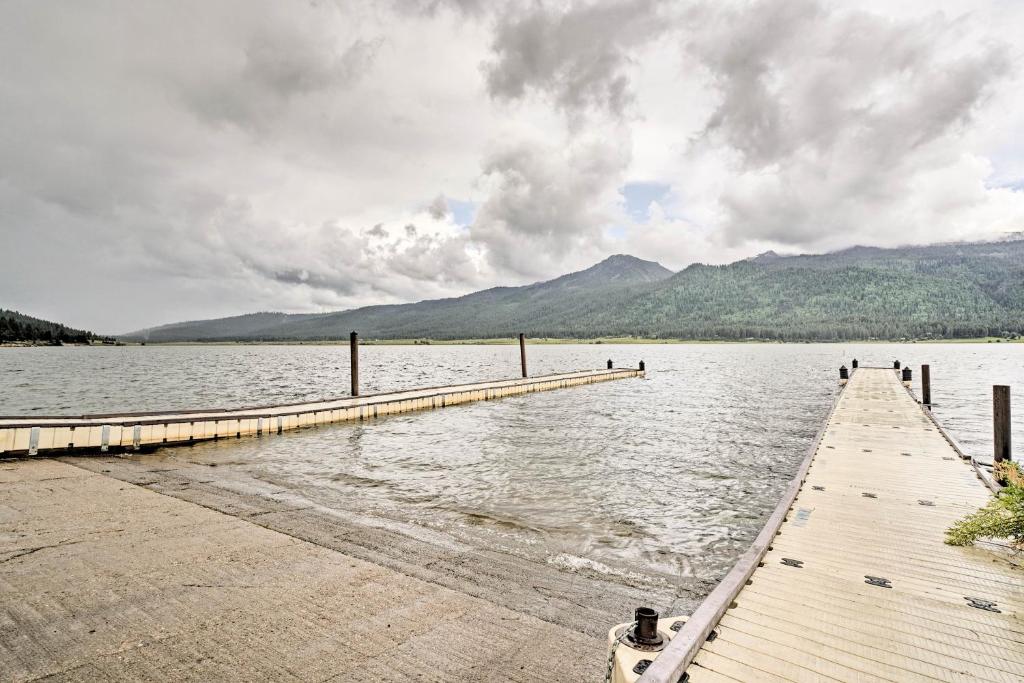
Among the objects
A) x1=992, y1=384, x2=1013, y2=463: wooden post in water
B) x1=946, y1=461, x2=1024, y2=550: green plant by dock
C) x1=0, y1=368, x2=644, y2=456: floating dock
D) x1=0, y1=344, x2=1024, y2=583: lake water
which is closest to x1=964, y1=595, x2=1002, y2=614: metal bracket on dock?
x1=946, y1=461, x2=1024, y2=550: green plant by dock

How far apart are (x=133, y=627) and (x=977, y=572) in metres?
9.13

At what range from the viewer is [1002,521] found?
635 cm

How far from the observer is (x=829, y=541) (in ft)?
23.3

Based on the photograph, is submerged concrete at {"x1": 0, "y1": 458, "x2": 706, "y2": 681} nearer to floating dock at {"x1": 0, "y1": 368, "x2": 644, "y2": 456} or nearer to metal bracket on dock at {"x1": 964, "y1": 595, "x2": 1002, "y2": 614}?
metal bracket on dock at {"x1": 964, "y1": 595, "x2": 1002, "y2": 614}

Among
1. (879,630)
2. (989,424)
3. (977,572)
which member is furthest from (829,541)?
(989,424)

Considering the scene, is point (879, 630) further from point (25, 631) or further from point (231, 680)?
point (25, 631)

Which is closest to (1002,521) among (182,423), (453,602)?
(453,602)

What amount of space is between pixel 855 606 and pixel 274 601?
6064 millimetres

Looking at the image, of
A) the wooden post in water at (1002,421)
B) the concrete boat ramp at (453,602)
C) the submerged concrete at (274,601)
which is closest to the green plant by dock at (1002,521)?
the concrete boat ramp at (453,602)

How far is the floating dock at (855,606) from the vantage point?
13.1 feet

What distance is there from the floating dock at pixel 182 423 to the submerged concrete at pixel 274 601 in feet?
21.8

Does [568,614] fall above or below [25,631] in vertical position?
below

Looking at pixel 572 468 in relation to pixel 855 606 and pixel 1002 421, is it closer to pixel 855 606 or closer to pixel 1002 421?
pixel 855 606

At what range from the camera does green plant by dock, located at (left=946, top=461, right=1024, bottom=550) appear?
620cm
